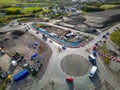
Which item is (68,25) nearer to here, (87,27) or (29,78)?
(87,27)

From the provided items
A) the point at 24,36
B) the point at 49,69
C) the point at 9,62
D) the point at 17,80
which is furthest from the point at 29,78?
the point at 24,36

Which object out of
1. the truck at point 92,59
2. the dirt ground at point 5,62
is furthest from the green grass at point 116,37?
the dirt ground at point 5,62

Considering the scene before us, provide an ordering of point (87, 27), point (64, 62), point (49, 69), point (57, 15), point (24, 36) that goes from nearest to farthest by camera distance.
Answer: point (49, 69), point (64, 62), point (24, 36), point (87, 27), point (57, 15)

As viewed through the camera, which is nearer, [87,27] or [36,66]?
[36,66]

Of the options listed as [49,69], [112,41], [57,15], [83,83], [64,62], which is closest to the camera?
[83,83]

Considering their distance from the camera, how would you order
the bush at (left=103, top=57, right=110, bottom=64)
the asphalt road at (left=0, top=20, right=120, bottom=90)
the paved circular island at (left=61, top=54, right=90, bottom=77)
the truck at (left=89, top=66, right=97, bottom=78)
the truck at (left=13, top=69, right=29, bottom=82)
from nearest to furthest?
1. the asphalt road at (left=0, top=20, right=120, bottom=90)
2. the truck at (left=13, top=69, right=29, bottom=82)
3. the truck at (left=89, top=66, right=97, bottom=78)
4. the paved circular island at (left=61, top=54, right=90, bottom=77)
5. the bush at (left=103, top=57, right=110, bottom=64)

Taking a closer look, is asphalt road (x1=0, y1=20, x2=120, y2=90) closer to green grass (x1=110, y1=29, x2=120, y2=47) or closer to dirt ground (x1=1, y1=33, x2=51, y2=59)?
dirt ground (x1=1, y1=33, x2=51, y2=59)

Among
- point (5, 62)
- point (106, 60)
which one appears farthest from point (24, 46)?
point (106, 60)

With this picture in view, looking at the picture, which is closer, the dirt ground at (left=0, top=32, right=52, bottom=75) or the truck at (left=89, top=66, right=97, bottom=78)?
the truck at (left=89, top=66, right=97, bottom=78)

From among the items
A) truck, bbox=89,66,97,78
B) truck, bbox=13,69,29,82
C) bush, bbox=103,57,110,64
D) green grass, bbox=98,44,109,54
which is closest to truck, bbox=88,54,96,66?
truck, bbox=89,66,97,78
